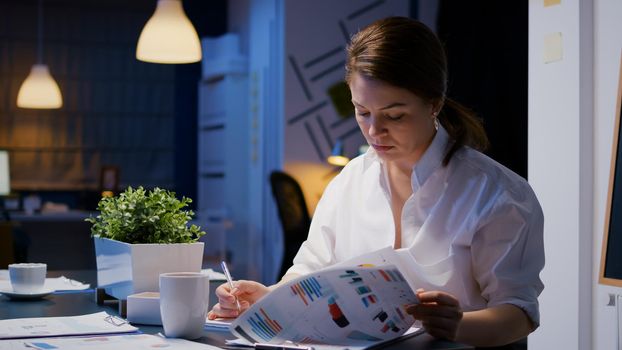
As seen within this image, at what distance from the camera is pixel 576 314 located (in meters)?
3.12

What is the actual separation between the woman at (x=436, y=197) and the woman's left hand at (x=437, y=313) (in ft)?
0.46

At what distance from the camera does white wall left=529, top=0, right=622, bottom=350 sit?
3.06 m

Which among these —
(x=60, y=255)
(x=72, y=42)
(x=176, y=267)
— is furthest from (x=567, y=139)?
(x=72, y=42)

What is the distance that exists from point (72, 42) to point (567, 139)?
6.73 metres

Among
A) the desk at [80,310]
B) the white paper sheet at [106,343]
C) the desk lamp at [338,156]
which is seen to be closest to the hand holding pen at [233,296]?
the desk at [80,310]

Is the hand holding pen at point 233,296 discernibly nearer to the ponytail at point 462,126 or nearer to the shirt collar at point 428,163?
the shirt collar at point 428,163

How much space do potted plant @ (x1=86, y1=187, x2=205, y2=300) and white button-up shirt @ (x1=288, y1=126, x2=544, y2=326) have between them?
325 millimetres

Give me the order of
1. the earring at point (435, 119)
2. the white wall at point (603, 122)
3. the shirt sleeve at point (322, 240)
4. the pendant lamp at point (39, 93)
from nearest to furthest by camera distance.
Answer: the earring at point (435, 119) → the shirt sleeve at point (322, 240) → the white wall at point (603, 122) → the pendant lamp at point (39, 93)

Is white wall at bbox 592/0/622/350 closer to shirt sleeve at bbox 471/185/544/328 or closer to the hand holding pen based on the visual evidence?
shirt sleeve at bbox 471/185/544/328

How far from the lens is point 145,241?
1.66m

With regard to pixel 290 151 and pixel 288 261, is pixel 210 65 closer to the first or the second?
pixel 290 151

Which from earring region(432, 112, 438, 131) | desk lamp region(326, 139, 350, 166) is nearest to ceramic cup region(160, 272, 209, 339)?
earring region(432, 112, 438, 131)

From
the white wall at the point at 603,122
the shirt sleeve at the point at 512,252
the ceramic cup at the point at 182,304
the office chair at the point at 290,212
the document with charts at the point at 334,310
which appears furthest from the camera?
the office chair at the point at 290,212

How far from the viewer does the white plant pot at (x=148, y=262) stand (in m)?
1.61
